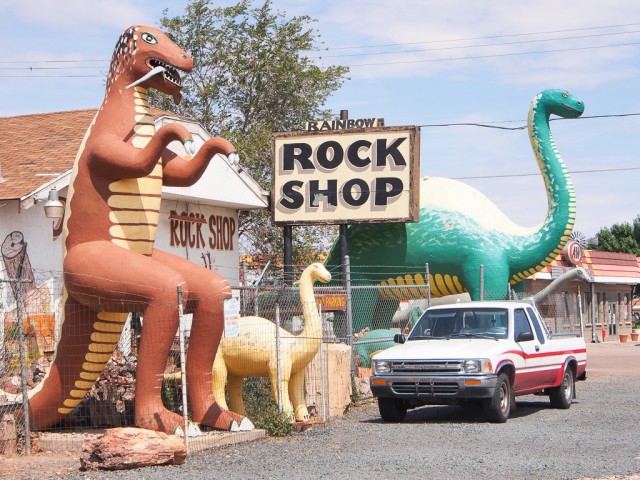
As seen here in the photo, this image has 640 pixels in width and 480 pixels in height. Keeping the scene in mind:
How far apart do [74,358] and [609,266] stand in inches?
1396

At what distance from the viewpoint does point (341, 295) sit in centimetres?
1527

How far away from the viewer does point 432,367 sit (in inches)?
486

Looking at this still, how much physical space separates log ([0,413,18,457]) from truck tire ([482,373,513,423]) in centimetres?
549

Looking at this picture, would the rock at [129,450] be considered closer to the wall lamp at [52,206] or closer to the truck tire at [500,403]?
the wall lamp at [52,206]

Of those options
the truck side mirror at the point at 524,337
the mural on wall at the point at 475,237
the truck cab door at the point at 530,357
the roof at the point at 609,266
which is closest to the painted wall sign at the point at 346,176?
the mural on wall at the point at 475,237

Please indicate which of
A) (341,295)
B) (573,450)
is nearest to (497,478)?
(573,450)

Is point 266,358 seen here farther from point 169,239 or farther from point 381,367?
point 169,239

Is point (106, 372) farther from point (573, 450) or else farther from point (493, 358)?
point (573, 450)

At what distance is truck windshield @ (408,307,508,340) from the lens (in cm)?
1336

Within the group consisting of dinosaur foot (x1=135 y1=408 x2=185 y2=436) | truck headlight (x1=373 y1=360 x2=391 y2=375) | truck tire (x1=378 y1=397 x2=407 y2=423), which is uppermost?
truck headlight (x1=373 y1=360 x2=391 y2=375)

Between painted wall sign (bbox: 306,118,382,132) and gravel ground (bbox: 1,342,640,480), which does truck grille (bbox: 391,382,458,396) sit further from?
painted wall sign (bbox: 306,118,382,132)

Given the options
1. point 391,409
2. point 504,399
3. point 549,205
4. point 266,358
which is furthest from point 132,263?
point 549,205

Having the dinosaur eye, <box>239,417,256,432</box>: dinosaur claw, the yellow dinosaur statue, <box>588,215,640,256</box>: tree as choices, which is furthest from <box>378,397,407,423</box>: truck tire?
<box>588,215,640,256</box>: tree

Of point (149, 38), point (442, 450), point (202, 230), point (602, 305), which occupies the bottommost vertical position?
point (442, 450)
